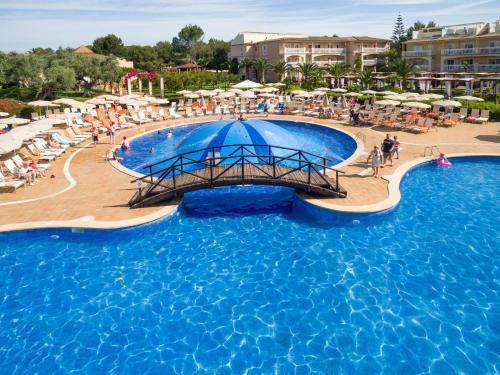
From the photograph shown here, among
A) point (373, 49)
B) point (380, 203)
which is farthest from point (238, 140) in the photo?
point (373, 49)

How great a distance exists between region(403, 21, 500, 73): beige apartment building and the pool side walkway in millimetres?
41928

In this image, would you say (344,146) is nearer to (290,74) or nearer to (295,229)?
(295,229)

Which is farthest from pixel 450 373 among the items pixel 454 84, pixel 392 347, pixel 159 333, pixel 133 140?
pixel 454 84

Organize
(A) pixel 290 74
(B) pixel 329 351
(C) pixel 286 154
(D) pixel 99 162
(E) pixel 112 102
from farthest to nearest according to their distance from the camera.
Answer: (A) pixel 290 74, (E) pixel 112 102, (D) pixel 99 162, (C) pixel 286 154, (B) pixel 329 351

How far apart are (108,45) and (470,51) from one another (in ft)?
283

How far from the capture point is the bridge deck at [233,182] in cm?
1451

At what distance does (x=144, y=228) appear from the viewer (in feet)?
43.2

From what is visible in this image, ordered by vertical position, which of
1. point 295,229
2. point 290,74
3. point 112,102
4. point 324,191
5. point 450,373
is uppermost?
point 290,74

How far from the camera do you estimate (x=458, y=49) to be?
62.6 meters

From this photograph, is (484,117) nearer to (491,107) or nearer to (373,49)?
(491,107)

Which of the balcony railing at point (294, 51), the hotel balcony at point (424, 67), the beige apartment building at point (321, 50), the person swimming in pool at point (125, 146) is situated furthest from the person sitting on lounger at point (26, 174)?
the hotel balcony at point (424, 67)

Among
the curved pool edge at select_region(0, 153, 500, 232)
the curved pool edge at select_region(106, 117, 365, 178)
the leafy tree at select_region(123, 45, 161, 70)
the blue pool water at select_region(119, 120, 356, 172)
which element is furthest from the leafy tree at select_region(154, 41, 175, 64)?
the curved pool edge at select_region(0, 153, 500, 232)

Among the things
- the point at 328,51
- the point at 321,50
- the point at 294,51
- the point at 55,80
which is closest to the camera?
the point at 55,80

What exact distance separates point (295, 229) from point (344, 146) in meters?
12.5
